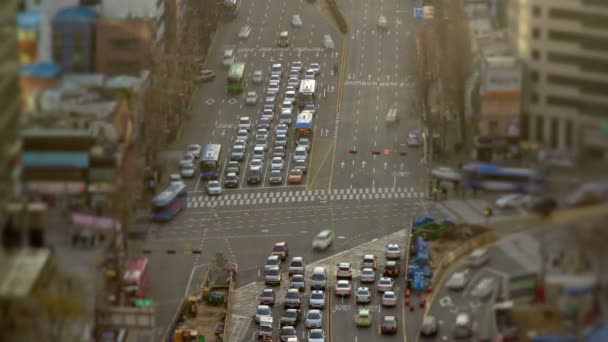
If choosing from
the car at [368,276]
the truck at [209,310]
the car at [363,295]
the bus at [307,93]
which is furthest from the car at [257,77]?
the car at [363,295]

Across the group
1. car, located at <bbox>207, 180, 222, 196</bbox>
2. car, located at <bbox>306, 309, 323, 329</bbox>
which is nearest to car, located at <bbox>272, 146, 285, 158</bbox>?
car, located at <bbox>207, 180, 222, 196</bbox>

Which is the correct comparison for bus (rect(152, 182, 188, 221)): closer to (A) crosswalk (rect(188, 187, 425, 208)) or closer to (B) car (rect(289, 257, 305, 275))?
(A) crosswalk (rect(188, 187, 425, 208))

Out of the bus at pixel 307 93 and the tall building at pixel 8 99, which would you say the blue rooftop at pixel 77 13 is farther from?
the bus at pixel 307 93

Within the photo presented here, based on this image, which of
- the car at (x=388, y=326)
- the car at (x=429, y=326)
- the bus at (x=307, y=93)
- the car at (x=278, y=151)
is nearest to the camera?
the car at (x=429, y=326)

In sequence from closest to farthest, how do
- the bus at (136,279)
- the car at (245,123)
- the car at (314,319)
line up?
the bus at (136,279)
the car at (314,319)
the car at (245,123)

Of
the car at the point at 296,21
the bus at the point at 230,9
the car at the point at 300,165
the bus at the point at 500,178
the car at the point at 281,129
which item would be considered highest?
the bus at the point at 500,178

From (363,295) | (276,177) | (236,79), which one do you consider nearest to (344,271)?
(363,295)
